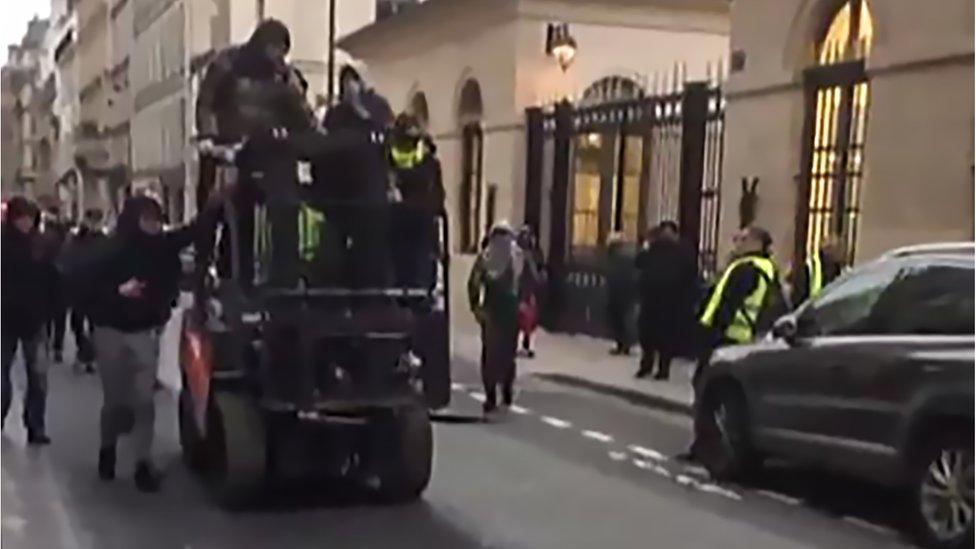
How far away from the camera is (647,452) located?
25.5 feet

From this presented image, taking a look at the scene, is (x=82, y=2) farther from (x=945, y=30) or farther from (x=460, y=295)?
(x=460, y=295)

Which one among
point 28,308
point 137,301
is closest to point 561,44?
point 28,308

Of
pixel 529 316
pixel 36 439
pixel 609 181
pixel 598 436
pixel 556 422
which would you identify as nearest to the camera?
pixel 36 439

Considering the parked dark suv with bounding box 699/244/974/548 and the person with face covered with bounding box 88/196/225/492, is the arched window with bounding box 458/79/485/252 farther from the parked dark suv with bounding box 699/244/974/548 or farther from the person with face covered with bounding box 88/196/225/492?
the person with face covered with bounding box 88/196/225/492

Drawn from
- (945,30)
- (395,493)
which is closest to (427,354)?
(395,493)

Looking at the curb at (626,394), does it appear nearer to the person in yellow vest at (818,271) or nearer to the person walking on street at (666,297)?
the person walking on street at (666,297)

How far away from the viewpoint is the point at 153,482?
628cm

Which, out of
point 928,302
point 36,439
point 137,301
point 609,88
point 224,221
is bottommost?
point 36,439

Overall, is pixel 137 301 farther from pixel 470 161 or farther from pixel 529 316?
pixel 470 161

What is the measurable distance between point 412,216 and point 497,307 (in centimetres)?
290

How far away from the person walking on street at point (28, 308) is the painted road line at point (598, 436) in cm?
289

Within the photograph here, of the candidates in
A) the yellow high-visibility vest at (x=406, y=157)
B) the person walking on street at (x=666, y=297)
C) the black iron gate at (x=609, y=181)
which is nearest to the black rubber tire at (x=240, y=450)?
the yellow high-visibility vest at (x=406, y=157)

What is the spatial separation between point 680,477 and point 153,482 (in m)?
2.46

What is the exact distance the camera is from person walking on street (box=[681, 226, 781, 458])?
7.28 metres
